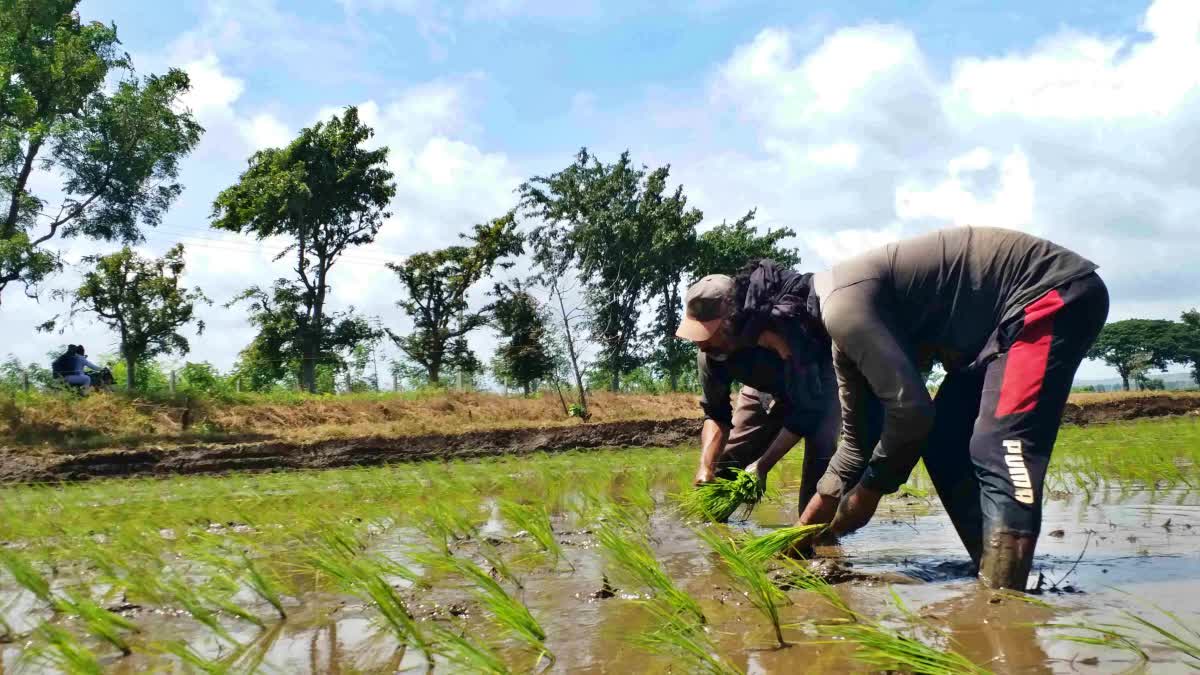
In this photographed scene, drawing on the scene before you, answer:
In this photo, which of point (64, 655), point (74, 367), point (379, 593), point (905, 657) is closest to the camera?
point (905, 657)

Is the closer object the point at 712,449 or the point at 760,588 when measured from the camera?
the point at 760,588

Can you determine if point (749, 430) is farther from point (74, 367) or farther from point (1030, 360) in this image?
point (74, 367)

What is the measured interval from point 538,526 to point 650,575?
1.10m

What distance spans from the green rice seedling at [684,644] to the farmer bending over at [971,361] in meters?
0.87

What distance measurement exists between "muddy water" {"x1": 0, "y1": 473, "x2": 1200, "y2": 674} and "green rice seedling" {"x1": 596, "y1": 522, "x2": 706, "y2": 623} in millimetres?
68

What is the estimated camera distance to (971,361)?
2.76 metres

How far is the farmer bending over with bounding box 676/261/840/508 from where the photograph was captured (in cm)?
329

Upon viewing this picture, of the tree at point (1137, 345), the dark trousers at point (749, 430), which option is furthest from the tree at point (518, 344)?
the tree at point (1137, 345)

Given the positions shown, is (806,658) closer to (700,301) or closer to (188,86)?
(700,301)

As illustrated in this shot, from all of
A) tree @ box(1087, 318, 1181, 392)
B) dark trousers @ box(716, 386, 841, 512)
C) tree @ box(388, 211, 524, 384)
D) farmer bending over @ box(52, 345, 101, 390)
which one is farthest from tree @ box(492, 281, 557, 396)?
tree @ box(1087, 318, 1181, 392)

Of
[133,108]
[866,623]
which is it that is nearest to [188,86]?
[133,108]

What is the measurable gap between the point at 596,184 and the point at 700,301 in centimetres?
2372

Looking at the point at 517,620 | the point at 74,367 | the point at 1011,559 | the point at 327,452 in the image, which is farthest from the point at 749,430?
the point at 74,367

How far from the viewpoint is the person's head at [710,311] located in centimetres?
326
